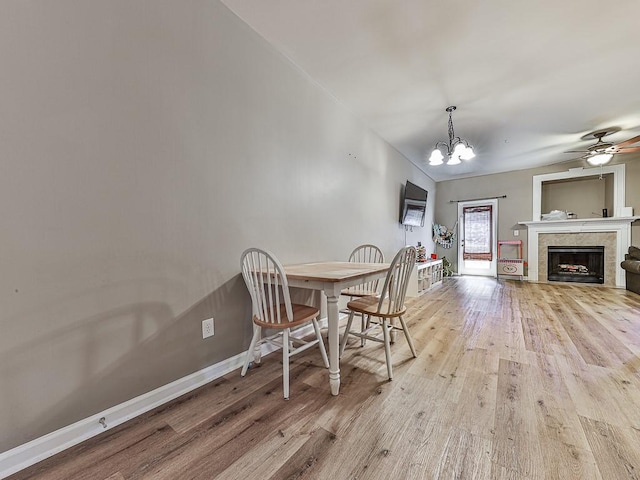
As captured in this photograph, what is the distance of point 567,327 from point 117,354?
393 cm

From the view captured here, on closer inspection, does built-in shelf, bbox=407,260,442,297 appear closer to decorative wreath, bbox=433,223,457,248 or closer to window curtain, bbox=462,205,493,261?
decorative wreath, bbox=433,223,457,248

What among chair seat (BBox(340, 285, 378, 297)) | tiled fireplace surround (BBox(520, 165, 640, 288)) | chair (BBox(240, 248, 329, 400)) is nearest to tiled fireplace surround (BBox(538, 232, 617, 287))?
tiled fireplace surround (BBox(520, 165, 640, 288))

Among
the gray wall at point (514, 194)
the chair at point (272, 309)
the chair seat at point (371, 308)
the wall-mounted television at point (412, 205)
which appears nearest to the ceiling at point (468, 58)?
the wall-mounted television at point (412, 205)

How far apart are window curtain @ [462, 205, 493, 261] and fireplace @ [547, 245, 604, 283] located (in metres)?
1.15

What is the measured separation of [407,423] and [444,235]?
629 cm

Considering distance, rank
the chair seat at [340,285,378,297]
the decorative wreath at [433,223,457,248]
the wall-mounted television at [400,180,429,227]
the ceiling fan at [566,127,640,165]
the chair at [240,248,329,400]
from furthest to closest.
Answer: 1. the decorative wreath at [433,223,457,248]
2. the wall-mounted television at [400,180,429,227]
3. the ceiling fan at [566,127,640,165]
4. the chair seat at [340,285,378,297]
5. the chair at [240,248,329,400]

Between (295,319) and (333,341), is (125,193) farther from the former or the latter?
(333,341)

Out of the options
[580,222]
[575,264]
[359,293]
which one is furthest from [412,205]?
[575,264]

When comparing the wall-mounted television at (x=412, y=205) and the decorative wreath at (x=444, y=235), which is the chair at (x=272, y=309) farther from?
the decorative wreath at (x=444, y=235)

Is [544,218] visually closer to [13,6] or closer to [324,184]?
[324,184]

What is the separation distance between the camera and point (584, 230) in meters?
5.34

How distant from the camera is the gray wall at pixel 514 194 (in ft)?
16.4

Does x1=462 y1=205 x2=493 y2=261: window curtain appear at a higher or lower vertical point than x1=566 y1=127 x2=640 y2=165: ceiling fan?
lower

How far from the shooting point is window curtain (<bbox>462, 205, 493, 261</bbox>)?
21.4 ft
